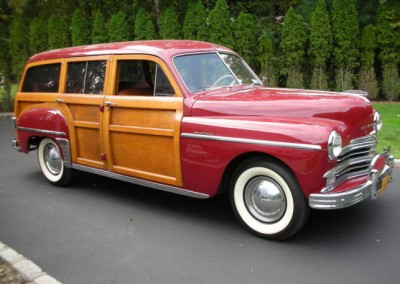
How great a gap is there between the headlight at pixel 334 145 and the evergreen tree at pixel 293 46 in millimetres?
9108

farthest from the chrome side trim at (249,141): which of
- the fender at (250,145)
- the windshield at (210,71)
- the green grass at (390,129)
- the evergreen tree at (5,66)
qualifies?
the evergreen tree at (5,66)

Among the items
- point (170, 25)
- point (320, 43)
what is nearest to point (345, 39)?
point (320, 43)

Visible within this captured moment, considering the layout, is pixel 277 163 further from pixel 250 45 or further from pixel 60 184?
pixel 250 45

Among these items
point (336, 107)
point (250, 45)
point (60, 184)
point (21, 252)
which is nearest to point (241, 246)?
point (336, 107)

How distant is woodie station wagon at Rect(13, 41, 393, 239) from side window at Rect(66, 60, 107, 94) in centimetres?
1

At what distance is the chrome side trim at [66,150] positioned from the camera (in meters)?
5.62

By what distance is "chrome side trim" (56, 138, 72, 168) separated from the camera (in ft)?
18.4

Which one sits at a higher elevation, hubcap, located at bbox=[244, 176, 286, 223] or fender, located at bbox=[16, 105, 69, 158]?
fender, located at bbox=[16, 105, 69, 158]

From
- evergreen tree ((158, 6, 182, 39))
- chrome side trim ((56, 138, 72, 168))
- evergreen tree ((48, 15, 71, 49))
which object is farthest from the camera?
evergreen tree ((48, 15, 71, 49))

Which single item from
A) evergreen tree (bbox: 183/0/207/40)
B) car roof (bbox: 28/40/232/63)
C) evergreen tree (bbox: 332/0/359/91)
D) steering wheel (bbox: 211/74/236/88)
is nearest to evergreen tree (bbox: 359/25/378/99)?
evergreen tree (bbox: 332/0/359/91)

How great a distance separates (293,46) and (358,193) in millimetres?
9442

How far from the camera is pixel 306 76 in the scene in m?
12.9

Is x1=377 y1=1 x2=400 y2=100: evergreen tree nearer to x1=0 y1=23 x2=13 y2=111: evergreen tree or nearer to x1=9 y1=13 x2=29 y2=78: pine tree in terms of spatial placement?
x1=9 y1=13 x2=29 y2=78: pine tree

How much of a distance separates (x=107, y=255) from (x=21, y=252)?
0.83 meters
